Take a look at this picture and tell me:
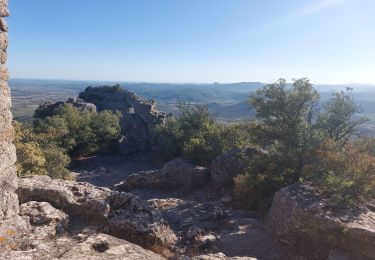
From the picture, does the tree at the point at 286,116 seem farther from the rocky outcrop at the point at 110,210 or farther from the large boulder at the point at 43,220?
the large boulder at the point at 43,220

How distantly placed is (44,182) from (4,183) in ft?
13.3

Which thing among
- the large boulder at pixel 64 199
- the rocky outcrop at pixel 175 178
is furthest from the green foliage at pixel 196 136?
the large boulder at pixel 64 199

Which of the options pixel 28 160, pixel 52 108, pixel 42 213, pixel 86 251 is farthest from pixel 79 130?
pixel 86 251

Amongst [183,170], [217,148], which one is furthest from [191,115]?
[183,170]

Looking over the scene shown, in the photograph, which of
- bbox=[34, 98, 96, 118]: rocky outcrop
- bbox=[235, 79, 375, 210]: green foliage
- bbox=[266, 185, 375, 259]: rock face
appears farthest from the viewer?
bbox=[34, 98, 96, 118]: rocky outcrop

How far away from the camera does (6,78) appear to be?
9.03 metres

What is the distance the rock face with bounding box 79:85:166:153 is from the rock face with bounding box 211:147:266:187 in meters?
29.0

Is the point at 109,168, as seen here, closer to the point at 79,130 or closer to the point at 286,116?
the point at 79,130

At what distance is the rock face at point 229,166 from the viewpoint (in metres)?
26.0

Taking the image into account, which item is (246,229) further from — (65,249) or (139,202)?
(65,249)

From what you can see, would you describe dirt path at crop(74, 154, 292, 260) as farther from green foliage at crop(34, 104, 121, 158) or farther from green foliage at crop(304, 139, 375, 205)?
green foliage at crop(34, 104, 121, 158)

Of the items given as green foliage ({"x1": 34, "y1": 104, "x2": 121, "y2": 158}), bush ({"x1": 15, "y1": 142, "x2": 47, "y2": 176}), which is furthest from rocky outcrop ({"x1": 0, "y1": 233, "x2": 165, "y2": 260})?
green foliage ({"x1": 34, "y1": 104, "x2": 121, "y2": 158})

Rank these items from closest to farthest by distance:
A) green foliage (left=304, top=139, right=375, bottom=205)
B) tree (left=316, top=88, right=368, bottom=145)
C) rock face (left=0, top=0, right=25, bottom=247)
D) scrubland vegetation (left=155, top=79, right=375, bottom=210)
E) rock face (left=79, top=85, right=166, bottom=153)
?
rock face (left=0, top=0, right=25, bottom=247) → green foliage (left=304, top=139, right=375, bottom=205) → scrubland vegetation (left=155, top=79, right=375, bottom=210) → tree (left=316, top=88, right=368, bottom=145) → rock face (left=79, top=85, right=166, bottom=153)

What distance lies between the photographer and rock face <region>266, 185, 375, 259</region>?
40.5 feet
